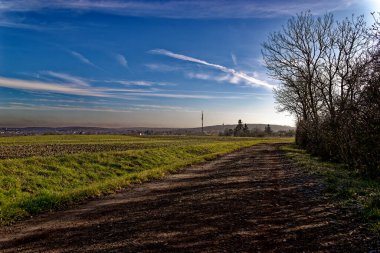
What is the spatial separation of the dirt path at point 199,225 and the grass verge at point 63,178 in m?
1.10

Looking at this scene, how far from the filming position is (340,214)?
29.2 ft

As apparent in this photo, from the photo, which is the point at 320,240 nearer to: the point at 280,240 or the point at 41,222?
the point at 280,240

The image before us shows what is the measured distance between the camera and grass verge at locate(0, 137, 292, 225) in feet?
38.4

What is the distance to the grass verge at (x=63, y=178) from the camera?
11.7 metres

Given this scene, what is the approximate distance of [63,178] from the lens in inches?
744

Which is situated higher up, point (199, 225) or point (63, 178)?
point (199, 225)

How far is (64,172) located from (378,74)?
1670cm

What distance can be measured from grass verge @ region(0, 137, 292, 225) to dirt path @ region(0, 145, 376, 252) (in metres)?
1.10

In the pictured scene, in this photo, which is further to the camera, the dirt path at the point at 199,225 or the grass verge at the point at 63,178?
the grass verge at the point at 63,178

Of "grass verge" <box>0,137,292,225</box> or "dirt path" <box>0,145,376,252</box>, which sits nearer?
"dirt path" <box>0,145,376,252</box>

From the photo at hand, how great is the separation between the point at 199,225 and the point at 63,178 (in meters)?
13.0

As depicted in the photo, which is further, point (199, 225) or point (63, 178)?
point (63, 178)

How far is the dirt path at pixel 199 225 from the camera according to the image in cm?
674

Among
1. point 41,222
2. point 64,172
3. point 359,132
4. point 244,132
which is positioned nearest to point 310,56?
point 359,132
